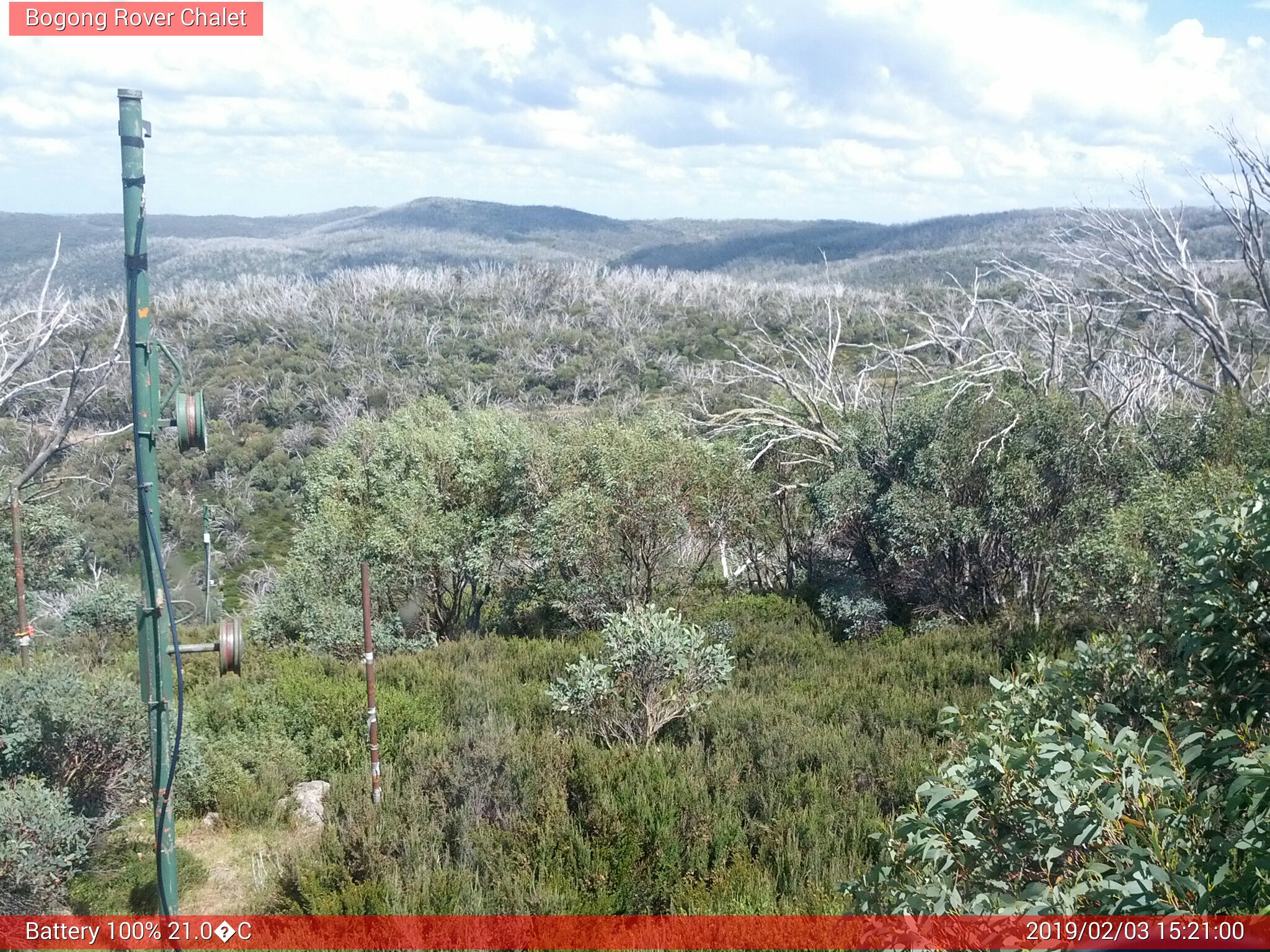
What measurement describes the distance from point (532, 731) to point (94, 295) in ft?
221

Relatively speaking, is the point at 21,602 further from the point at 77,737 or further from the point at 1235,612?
the point at 1235,612

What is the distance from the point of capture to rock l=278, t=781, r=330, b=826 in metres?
7.38

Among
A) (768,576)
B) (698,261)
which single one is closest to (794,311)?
(768,576)

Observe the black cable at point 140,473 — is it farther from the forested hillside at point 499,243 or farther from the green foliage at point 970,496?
the forested hillside at point 499,243

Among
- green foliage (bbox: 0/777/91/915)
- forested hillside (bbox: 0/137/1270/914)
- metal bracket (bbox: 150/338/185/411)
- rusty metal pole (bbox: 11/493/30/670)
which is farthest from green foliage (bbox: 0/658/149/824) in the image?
metal bracket (bbox: 150/338/185/411)

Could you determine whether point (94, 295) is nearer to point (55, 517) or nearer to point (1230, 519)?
point (55, 517)

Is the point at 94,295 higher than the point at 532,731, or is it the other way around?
the point at 94,295

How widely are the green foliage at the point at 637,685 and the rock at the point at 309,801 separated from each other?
84.6 inches

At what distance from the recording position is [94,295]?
2496 inches

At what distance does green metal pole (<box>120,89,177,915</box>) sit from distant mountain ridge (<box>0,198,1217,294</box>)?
59597mm

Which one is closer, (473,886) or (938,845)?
(938,845)

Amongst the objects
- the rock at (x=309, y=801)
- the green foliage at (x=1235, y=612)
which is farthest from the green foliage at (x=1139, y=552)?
the rock at (x=309, y=801)

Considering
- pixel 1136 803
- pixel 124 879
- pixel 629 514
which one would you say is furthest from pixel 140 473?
pixel 629 514

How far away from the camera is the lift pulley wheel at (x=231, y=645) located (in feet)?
14.8
